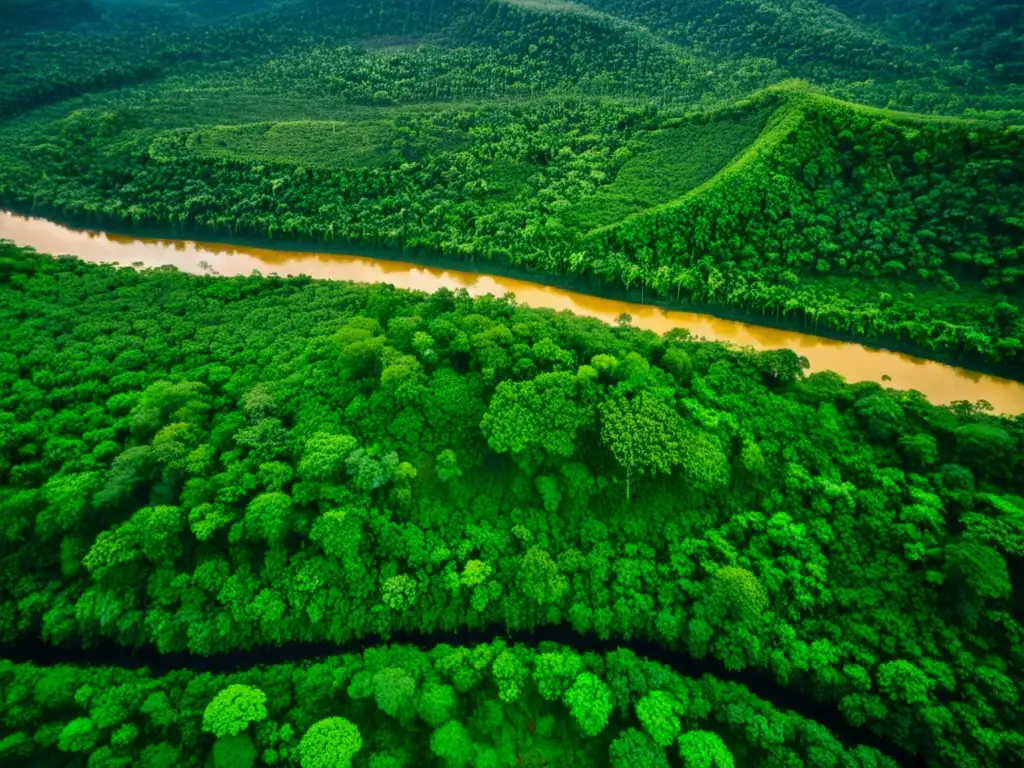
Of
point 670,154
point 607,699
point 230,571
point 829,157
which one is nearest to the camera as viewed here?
point 607,699

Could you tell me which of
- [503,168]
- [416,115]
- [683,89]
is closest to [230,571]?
[503,168]

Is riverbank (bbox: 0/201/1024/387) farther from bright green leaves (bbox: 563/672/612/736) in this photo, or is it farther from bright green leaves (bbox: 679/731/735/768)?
bright green leaves (bbox: 679/731/735/768)

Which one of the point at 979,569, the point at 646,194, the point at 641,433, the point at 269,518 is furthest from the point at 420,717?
the point at 646,194

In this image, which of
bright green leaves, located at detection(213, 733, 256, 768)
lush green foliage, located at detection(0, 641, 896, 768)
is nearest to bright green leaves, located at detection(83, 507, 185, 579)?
lush green foliage, located at detection(0, 641, 896, 768)

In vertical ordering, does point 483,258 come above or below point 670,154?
below

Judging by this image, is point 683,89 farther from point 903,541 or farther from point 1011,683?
point 1011,683

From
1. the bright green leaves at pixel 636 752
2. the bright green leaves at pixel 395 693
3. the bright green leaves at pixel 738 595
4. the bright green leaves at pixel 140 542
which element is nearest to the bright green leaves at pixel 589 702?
the bright green leaves at pixel 636 752

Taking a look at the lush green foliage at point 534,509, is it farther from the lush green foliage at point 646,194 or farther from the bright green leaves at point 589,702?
the lush green foliage at point 646,194
